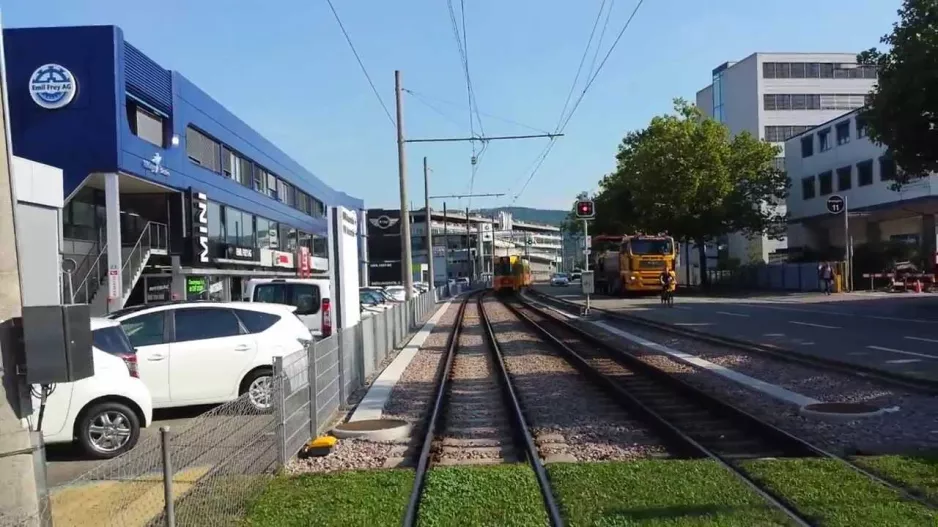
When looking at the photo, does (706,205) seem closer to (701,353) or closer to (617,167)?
(617,167)

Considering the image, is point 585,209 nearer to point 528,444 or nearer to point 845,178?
point 528,444

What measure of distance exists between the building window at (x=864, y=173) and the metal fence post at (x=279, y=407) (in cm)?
5156

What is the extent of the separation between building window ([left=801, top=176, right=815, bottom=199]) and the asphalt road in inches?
902

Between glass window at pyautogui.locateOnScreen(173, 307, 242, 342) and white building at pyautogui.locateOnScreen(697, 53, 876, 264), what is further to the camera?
white building at pyautogui.locateOnScreen(697, 53, 876, 264)

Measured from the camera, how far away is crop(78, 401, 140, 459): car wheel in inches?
372

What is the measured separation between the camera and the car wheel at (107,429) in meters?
9.45

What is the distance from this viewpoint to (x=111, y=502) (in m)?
5.45

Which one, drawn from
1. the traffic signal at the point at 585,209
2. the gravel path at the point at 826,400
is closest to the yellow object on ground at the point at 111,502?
the gravel path at the point at 826,400

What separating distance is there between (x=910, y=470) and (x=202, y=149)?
3460cm

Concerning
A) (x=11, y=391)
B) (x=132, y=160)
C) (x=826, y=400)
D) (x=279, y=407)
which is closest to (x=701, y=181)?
(x=132, y=160)

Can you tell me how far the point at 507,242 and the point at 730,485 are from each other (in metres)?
143

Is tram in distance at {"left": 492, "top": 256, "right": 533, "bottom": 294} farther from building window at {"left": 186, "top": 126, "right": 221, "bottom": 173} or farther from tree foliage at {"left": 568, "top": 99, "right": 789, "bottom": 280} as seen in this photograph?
building window at {"left": 186, "top": 126, "right": 221, "bottom": 173}

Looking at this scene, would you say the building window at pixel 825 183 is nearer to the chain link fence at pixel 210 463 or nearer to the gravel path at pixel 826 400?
the gravel path at pixel 826 400

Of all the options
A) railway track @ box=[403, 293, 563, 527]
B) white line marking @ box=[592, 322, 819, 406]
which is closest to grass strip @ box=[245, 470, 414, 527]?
railway track @ box=[403, 293, 563, 527]
